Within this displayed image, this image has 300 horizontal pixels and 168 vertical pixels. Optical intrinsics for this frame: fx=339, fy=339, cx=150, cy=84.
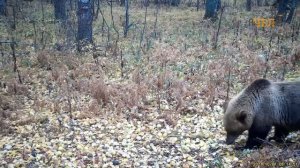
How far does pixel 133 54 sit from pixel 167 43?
2.47 m

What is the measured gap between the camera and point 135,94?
9.86 meters

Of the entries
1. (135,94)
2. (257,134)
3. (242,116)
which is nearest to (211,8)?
(135,94)

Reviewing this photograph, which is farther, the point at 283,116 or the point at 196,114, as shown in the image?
the point at 196,114

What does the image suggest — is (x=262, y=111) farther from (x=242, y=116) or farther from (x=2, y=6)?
(x=2, y=6)

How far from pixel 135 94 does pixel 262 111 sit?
4.00m

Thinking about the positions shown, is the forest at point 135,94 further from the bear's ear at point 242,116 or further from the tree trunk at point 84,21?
the bear's ear at point 242,116

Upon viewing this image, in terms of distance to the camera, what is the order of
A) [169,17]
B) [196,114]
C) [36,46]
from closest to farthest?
[196,114] → [36,46] → [169,17]

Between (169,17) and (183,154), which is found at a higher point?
(169,17)

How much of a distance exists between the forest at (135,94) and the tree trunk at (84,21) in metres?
0.04

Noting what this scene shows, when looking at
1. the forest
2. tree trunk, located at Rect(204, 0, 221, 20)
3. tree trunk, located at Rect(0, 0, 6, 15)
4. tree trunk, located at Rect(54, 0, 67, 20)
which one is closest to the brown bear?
the forest

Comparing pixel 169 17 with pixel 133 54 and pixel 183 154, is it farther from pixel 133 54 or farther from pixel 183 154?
pixel 183 154

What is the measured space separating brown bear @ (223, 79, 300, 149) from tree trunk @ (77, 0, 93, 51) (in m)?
9.52

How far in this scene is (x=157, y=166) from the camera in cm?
697

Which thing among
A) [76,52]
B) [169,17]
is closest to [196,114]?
[76,52]
